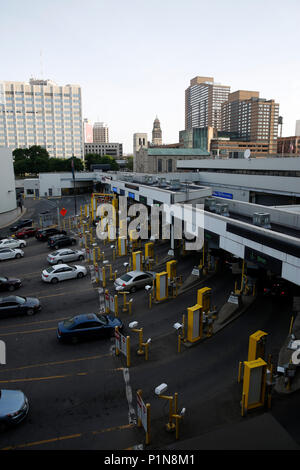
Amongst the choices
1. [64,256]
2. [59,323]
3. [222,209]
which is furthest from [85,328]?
[64,256]

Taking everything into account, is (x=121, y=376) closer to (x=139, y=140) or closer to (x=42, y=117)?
(x=139, y=140)

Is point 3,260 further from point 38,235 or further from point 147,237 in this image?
point 147,237

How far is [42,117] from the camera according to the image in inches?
6422

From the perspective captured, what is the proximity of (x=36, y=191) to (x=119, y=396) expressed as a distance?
6425 cm

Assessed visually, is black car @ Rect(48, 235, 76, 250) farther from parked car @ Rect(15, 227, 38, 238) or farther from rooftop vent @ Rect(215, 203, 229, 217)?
rooftop vent @ Rect(215, 203, 229, 217)

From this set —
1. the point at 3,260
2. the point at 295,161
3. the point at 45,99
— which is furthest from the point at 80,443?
the point at 45,99

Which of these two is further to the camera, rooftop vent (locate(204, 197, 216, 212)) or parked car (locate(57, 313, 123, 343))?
rooftop vent (locate(204, 197, 216, 212))

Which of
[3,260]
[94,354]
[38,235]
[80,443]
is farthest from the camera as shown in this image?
[38,235]

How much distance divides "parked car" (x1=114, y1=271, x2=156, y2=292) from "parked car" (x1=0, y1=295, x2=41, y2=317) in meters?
4.99

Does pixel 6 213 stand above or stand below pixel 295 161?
below

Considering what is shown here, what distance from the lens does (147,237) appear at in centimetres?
3241

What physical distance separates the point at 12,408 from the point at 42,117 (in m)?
173

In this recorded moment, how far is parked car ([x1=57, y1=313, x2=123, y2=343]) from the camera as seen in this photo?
14367 mm

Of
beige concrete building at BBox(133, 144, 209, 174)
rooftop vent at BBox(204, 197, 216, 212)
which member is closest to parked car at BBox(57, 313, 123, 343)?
rooftop vent at BBox(204, 197, 216, 212)
